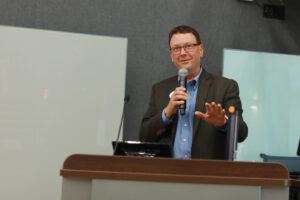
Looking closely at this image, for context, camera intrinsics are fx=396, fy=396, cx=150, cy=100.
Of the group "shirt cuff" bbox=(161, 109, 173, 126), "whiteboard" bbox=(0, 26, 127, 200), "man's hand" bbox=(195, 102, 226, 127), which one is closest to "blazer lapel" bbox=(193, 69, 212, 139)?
"shirt cuff" bbox=(161, 109, 173, 126)

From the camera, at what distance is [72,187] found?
1374 mm

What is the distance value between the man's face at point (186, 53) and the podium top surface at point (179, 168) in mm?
1142

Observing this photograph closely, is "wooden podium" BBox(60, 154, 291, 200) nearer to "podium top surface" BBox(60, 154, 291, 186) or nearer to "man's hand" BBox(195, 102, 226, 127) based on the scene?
"podium top surface" BBox(60, 154, 291, 186)

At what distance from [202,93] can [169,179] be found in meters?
1.10

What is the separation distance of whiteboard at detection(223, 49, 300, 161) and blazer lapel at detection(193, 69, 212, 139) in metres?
1.22

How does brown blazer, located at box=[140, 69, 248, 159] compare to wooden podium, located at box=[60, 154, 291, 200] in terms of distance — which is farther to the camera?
brown blazer, located at box=[140, 69, 248, 159]

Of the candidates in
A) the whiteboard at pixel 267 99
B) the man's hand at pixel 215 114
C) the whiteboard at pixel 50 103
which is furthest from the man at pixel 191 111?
the whiteboard at pixel 267 99

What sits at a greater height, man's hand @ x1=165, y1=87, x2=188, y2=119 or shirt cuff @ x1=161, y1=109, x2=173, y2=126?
man's hand @ x1=165, y1=87, x2=188, y2=119

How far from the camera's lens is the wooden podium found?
136 centimetres

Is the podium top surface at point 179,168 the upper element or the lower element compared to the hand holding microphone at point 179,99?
lower

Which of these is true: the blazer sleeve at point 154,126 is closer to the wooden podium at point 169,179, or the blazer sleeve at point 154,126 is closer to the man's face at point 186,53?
the man's face at point 186,53

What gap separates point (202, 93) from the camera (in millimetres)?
2393

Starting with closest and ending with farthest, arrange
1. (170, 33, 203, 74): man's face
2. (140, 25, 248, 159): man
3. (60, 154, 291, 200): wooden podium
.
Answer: (60, 154, 291, 200): wooden podium → (140, 25, 248, 159): man → (170, 33, 203, 74): man's face

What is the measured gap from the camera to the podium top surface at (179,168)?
138 centimetres
